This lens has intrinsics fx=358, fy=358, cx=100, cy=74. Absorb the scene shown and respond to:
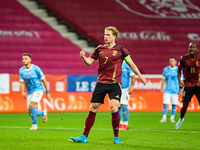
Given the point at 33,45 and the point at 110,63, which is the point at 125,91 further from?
the point at 33,45

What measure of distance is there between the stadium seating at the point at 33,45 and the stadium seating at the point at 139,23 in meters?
1.69

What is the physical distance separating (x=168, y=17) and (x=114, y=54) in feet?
61.7

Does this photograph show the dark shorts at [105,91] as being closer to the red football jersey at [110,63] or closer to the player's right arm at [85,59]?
the red football jersey at [110,63]

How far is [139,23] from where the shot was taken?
2344 centimetres

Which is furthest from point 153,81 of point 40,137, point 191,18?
point 40,137

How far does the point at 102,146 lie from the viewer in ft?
19.6

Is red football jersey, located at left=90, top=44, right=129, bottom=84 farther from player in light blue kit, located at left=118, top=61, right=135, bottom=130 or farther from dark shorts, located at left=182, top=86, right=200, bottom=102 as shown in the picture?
player in light blue kit, located at left=118, top=61, right=135, bottom=130

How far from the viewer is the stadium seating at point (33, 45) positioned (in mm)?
20078

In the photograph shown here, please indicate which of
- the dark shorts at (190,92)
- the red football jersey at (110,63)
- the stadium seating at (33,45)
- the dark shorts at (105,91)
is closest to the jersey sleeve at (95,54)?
the red football jersey at (110,63)

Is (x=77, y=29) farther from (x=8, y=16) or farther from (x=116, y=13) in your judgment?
(x=8, y=16)

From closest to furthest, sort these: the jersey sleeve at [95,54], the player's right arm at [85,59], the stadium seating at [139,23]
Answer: the player's right arm at [85,59] < the jersey sleeve at [95,54] < the stadium seating at [139,23]

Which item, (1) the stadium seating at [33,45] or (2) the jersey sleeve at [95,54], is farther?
(1) the stadium seating at [33,45]

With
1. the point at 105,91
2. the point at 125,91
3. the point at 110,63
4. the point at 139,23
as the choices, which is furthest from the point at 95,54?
the point at 139,23

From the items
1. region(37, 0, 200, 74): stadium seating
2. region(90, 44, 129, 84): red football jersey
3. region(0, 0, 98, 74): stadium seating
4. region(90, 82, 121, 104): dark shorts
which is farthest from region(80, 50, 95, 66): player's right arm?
region(37, 0, 200, 74): stadium seating
